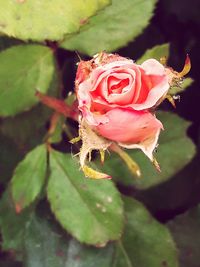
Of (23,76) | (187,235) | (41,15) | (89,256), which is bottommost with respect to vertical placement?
(187,235)

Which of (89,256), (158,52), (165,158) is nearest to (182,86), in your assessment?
(158,52)

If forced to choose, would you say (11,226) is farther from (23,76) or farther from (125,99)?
(125,99)

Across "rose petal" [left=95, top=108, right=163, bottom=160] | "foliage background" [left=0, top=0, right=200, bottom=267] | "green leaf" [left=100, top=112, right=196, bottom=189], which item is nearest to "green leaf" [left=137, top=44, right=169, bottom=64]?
"foliage background" [left=0, top=0, right=200, bottom=267]

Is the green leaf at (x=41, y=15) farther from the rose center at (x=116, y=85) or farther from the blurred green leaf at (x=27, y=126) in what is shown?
the blurred green leaf at (x=27, y=126)

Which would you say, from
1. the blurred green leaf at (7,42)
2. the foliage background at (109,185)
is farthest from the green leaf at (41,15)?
the blurred green leaf at (7,42)

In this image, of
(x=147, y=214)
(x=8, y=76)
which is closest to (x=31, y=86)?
(x=8, y=76)

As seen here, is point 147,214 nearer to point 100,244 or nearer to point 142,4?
point 100,244
